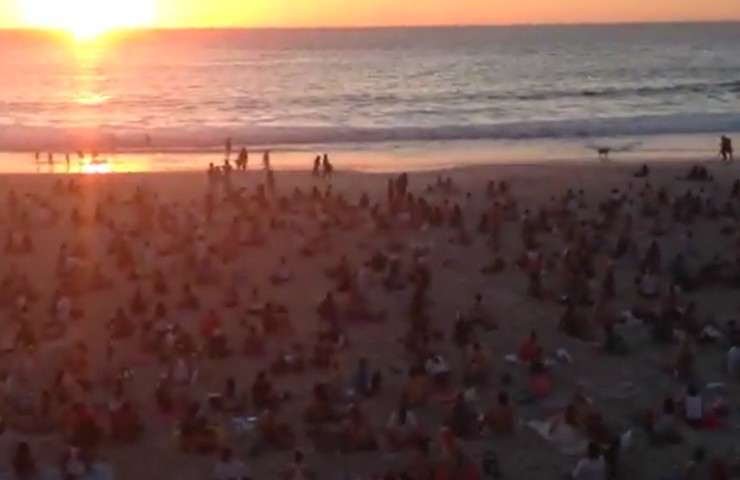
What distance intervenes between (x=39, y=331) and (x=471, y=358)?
6184 mm

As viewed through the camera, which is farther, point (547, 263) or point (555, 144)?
point (555, 144)

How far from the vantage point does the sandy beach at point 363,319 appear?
14.1 meters

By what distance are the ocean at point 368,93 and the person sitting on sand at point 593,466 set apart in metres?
33.3

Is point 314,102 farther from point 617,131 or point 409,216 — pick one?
point 409,216

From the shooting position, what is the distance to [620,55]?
385 feet

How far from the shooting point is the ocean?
168 ft

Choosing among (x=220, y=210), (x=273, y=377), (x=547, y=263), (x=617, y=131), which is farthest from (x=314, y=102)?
(x=273, y=377)

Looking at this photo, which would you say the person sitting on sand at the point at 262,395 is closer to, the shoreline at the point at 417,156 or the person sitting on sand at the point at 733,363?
the person sitting on sand at the point at 733,363

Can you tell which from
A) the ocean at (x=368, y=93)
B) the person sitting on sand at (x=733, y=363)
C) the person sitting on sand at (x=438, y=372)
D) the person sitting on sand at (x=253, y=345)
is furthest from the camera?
the ocean at (x=368, y=93)

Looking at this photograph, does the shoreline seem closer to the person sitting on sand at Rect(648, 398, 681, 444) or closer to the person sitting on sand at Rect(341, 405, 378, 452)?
the person sitting on sand at Rect(648, 398, 681, 444)

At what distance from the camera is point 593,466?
12938 millimetres

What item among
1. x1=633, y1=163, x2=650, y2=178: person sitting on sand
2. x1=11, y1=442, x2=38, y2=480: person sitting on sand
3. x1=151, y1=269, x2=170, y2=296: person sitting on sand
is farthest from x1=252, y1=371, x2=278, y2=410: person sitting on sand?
x1=633, y1=163, x2=650, y2=178: person sitting on sand

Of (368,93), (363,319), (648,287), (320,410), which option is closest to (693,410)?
(320,410)

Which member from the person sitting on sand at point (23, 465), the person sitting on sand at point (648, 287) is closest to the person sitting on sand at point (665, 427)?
Answer: the person sitting on sand at point (648, 287)
